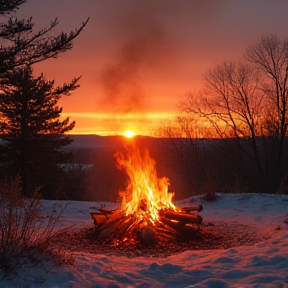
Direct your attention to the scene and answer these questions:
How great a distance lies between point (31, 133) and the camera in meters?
26.3

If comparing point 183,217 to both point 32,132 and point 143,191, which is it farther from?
point 32,132

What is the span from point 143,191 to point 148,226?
1658 mm

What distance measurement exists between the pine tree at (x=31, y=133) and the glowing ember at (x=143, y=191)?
52.5 ft

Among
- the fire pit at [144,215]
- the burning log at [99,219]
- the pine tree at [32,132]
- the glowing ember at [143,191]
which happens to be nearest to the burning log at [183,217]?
the fire pit at [144,215]

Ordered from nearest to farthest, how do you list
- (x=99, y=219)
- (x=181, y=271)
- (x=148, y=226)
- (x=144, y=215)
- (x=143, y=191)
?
1. (x=181, y=271)
2. (x=148, y=226)
3. (x=144, y=215)
4. (x=99, y=219)
5. (x=143, y=191)

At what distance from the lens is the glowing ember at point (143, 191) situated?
850 centimetres

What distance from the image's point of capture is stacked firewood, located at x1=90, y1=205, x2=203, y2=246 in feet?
24.3

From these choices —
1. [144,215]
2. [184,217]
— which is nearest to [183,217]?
[184,217]

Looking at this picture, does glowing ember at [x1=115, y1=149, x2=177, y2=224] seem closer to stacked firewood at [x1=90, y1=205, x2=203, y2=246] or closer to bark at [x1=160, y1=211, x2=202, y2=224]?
stacked firewood at [x1=90, y1=205, x2=203, y2=246]

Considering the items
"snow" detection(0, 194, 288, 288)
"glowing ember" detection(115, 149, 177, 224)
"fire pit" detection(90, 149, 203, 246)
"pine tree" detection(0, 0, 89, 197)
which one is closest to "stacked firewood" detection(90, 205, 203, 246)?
"fire pit" detection(90, 149, 203, 246)

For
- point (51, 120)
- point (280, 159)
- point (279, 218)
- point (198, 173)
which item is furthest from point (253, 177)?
point (279, 218)

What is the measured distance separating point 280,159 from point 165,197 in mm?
22720

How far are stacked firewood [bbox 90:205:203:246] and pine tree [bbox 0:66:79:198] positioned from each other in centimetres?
1705

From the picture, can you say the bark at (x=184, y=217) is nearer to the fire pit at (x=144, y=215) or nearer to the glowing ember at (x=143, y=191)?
the fire pit at (x=144, y=215)
